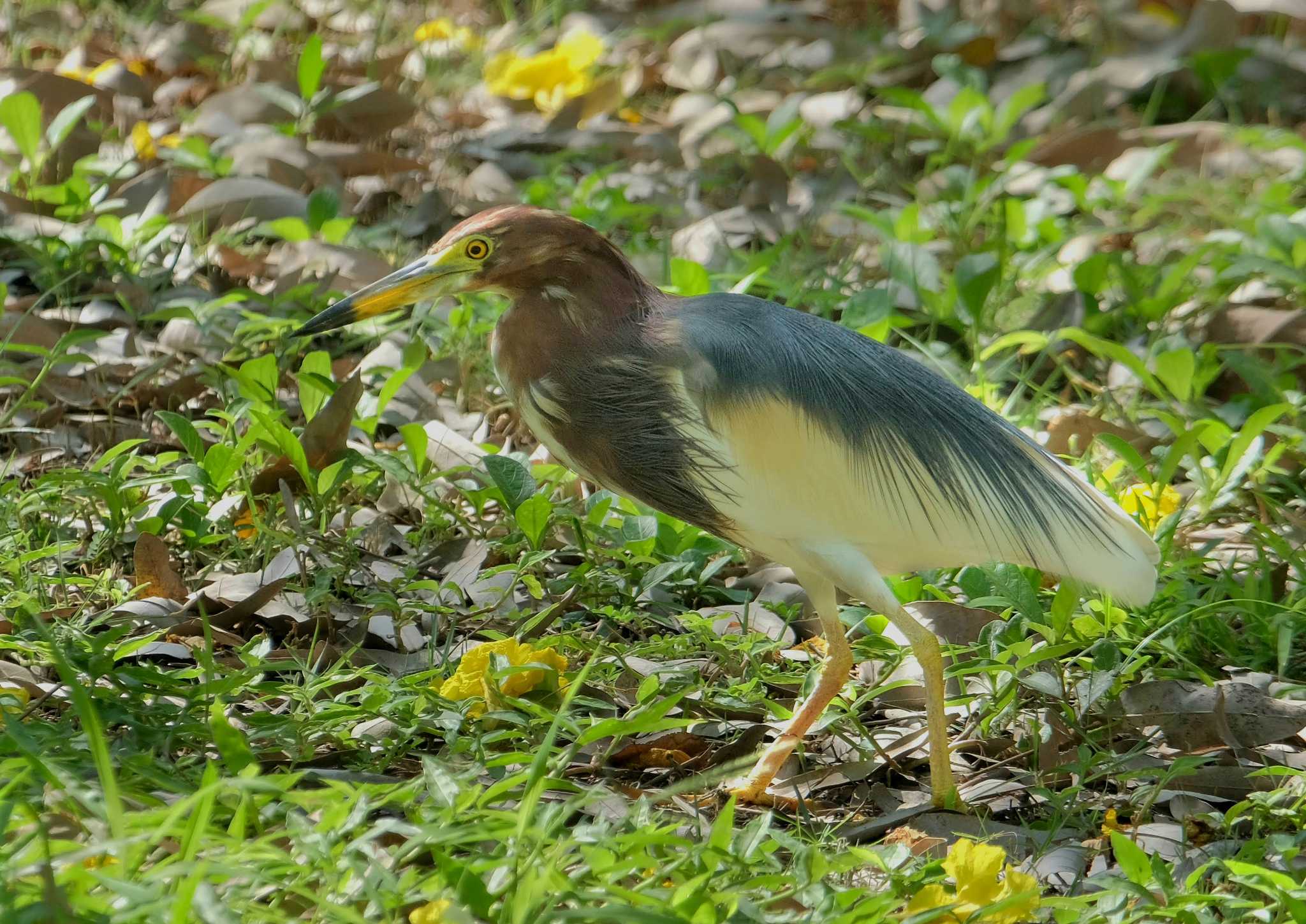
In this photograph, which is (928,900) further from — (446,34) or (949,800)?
(446,34)

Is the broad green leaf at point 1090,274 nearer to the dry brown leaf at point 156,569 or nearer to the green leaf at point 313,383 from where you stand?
the green leaf at point 313,383

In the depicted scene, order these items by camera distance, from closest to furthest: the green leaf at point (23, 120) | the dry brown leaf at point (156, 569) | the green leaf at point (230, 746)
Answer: the green leaf at point (230, 746) → the dry brown leaf at point (156, 569) → the green leaf at point (23, 120)

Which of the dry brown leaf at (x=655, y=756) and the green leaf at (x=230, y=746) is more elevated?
the green leaf at (x=230, y=746)

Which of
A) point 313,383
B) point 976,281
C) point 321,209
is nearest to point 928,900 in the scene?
point 313,383

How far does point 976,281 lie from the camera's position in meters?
4.23

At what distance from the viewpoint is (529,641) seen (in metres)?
3.20

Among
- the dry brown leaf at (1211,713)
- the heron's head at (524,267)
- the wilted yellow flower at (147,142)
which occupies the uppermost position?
the heron's head at (524,267)

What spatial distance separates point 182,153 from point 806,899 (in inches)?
136

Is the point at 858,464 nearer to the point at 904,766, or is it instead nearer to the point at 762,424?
the point at 762,424

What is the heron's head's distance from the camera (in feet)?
9.34

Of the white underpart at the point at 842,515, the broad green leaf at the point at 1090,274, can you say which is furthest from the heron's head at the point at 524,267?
the broad green leaf at the point at 1090,274

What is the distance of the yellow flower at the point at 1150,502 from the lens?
3.45 m

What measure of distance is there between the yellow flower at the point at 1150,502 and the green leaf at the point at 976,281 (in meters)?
0.86

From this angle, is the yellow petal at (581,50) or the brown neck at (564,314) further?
the yellow petal at (581,50)
